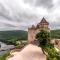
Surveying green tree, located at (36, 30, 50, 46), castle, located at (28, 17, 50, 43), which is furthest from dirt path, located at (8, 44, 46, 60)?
castle, located at (28, 17, 50, 43)

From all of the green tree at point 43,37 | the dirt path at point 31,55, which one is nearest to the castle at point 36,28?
the green tree at point 43,37

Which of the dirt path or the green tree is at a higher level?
the green tree

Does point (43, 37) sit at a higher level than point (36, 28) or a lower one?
lower

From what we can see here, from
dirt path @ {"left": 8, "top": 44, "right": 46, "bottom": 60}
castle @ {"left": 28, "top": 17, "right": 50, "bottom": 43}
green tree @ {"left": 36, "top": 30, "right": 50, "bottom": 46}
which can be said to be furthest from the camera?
castle @ {"left": 28, "top": 17, "right": 50, "bottom": 43}

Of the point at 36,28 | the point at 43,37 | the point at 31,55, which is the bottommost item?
the point at 31,55

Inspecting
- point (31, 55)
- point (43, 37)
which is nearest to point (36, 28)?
point (43, 37)

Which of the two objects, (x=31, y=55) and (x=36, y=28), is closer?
(x=31, y=55)

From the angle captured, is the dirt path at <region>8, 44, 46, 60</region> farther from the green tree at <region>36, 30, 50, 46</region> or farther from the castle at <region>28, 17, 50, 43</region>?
the castle at <region>28, 17, 50, 43</region>

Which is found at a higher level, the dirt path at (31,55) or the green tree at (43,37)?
the green tree at (43,37)

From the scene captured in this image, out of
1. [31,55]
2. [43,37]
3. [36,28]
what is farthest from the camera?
[36,28]

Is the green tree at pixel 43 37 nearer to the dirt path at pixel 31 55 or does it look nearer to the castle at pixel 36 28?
the dirt path at pixel 31 55

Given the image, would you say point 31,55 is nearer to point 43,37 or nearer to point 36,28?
point 43,37

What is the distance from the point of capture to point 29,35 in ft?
111

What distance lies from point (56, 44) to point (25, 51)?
8325mm
